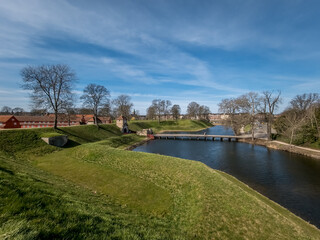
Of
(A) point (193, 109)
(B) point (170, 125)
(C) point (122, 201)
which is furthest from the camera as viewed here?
(A) point (193, 109)

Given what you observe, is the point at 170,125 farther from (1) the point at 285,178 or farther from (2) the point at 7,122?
(1) the point at 285,178

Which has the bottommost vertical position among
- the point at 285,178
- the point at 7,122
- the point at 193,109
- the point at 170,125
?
the point at 285,178

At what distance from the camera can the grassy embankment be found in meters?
4.60

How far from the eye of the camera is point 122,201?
10.5m

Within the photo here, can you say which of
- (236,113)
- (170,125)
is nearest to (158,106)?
(170,125)

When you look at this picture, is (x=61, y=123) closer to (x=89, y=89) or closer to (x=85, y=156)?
(x=89, y=89)

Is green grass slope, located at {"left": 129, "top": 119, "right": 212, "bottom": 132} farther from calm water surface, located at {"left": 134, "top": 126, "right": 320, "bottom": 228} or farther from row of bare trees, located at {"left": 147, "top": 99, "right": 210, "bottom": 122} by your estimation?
calm water surface, located at {"left": 134, "top": 126, "right": 320, "bottom": 228}

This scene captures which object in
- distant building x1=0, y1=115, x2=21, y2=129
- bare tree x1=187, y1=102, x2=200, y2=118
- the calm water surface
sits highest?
bare tree x1=187, y1=102, x2=200, y2=118

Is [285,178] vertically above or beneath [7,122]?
beneath

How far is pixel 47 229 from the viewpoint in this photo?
12.0 feet

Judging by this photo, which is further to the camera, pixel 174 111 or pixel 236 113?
pixel 174 111

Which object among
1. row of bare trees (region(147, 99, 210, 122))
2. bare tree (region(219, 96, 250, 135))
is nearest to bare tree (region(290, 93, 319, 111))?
bare tree (region(219, 96, 250, 135))

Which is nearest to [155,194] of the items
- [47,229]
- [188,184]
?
[188,184]

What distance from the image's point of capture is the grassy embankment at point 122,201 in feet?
15.1
